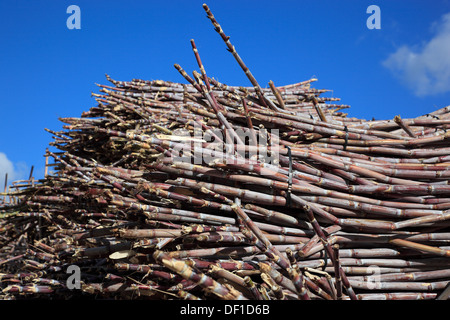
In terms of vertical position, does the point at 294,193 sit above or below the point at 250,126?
below

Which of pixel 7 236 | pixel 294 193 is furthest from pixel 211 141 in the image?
pixel 7 236

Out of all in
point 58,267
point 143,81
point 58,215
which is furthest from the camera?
point 143,81

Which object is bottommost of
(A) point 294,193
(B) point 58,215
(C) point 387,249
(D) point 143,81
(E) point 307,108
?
(C) point 387,249

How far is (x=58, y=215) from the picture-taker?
154 inches

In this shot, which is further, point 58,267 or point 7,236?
point 7,236

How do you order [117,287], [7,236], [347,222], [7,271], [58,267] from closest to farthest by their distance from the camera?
[347,222]
[117,287]
[58,267]
[7,271]
[7,236]

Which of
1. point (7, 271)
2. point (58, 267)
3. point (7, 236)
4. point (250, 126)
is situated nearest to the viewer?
point (250, 126)

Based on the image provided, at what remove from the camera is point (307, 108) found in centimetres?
412

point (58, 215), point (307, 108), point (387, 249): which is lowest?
point (387, 249)

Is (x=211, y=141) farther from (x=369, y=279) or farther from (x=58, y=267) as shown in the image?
(x=58, y=267)

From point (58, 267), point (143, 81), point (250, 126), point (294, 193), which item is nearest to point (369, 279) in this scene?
point (294, 193)

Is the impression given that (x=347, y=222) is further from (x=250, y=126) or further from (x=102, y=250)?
(x=102, y=250)

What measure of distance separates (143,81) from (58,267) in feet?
8.44

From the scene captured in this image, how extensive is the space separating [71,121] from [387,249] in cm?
404
